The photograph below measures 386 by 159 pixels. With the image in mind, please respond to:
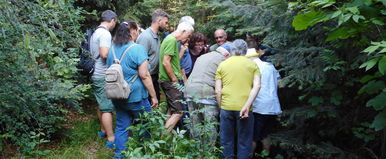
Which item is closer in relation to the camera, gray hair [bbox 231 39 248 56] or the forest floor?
gray hair [bbox 231 39 248 56]

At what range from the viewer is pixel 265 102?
510cm

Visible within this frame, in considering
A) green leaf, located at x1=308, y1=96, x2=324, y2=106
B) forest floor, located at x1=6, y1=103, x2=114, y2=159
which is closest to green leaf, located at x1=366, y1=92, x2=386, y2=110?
green leaf, located at x1=308, y1=96, x2=324, y2=106

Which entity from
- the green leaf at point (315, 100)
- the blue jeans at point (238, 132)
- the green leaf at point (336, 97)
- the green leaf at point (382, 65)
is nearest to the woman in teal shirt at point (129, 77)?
the blue jeans at point (238, 132)

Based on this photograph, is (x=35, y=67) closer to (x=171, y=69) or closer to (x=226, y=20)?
(x=171, y=69)

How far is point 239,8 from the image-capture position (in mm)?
5398

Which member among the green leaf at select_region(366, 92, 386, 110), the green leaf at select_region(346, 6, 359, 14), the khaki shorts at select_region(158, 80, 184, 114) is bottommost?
the khaki shorts at select_region(158, 80, 184, 114)

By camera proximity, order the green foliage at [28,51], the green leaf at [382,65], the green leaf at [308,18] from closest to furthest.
A: 1. the green leaf at [382,65]
2. the green leaf at [308,18]
3. the green foliage at [28,51]

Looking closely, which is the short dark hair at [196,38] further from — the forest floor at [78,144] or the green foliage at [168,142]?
the green foliage at [168,142]

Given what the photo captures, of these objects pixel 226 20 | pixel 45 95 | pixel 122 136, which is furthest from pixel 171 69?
pixel 226 20

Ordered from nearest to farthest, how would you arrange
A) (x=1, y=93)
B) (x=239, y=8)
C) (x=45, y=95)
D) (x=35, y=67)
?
(x=1, y=93) → (x=35, y=67) → (x=45, y=95) → (x=239, y=8)

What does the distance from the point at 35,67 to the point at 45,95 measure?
2.96ft

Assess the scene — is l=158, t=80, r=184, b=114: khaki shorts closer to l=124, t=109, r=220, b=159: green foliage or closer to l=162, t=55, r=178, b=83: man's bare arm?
l=162, t=55, r=178, b=83: man's bare arm

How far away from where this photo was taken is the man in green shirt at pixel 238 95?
15.1 feet

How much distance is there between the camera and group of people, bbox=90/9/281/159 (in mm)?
4598
